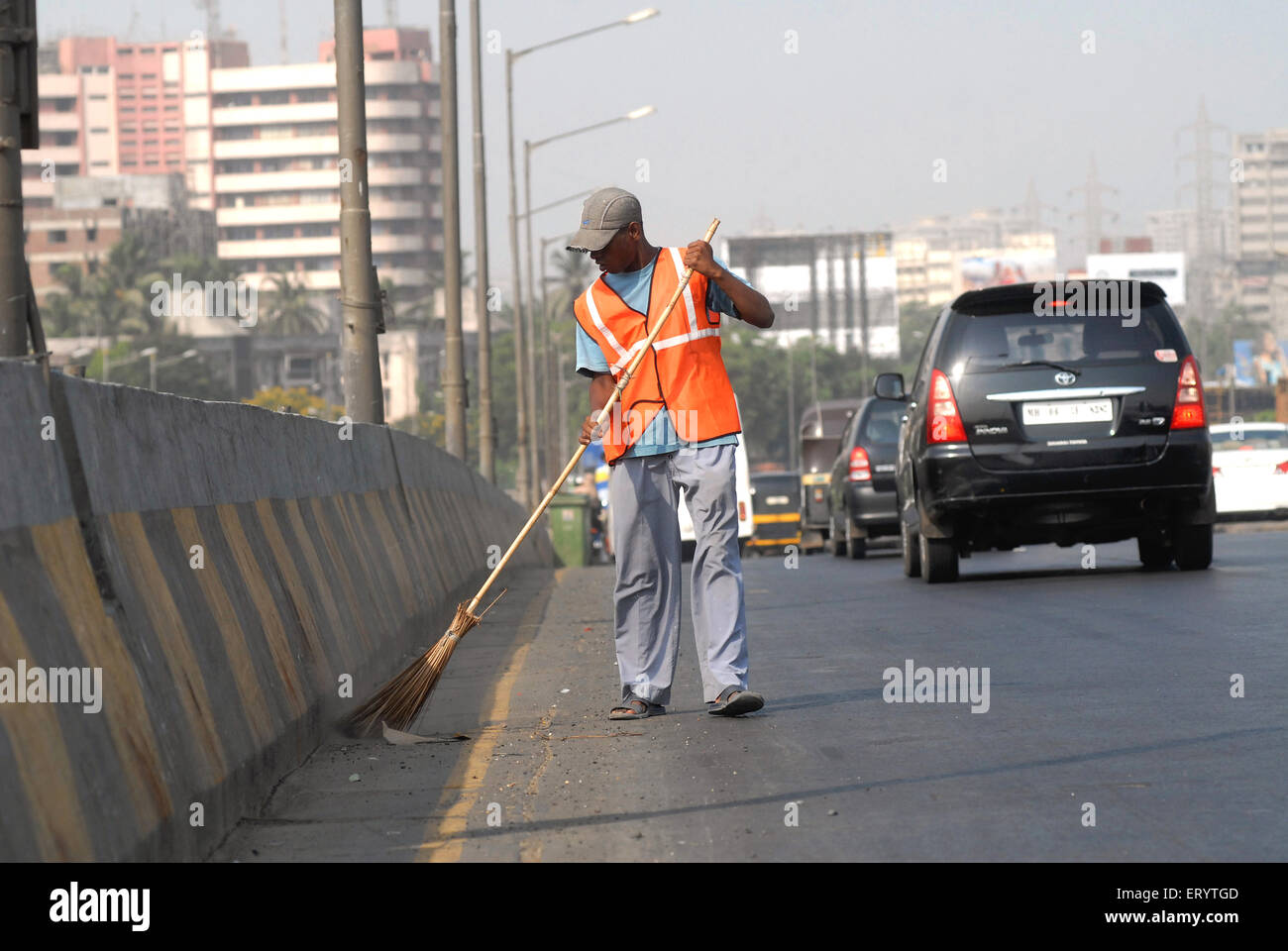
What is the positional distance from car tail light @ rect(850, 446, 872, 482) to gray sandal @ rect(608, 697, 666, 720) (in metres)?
15.2

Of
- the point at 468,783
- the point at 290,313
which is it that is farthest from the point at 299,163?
the point at 468,783

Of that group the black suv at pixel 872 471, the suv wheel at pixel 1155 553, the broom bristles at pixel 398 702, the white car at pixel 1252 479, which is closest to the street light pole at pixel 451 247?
the black suv at pixel 872 471

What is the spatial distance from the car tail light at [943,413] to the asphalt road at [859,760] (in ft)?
8.12

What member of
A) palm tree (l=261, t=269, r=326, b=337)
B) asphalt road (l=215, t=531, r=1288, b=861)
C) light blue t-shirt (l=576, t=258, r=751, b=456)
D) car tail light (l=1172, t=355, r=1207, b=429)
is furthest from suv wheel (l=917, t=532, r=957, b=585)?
palm tree (l=261, t=269, r=326, b=337)

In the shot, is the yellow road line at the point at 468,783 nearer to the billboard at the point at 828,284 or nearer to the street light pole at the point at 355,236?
the street light pole at the point at 355,236

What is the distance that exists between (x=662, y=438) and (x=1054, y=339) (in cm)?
651

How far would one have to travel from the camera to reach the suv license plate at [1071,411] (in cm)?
1398

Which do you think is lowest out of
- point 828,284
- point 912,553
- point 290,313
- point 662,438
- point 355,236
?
point 912,553

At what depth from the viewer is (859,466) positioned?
2328cm

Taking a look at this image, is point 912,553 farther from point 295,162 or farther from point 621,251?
point 295,162

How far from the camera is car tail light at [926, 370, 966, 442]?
14125 mm

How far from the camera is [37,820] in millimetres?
4137
